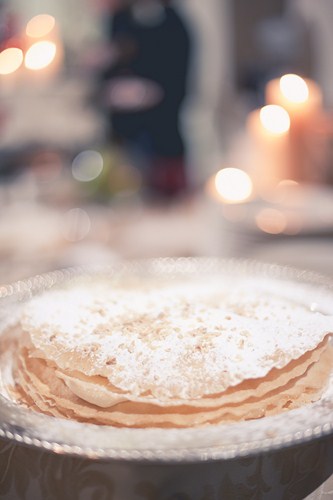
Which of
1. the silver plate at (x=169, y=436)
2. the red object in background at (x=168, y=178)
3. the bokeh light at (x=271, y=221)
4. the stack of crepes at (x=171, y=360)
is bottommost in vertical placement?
the silver plate at (x=169, y=436)

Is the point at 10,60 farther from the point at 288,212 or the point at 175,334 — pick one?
the point at 175,334

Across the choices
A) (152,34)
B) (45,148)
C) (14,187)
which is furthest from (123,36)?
(14,187)

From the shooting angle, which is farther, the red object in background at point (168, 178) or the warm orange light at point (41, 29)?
the red object in background at point (168, 178)

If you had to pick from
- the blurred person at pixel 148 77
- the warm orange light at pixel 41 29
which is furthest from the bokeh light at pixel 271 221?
the blurred person at pixel 148 77

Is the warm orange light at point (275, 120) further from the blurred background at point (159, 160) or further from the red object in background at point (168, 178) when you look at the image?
the red object in background at point (168, 178)

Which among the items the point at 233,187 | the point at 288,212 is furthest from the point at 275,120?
the point at 288,212

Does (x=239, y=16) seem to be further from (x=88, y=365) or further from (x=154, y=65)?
(x=88, y=365)

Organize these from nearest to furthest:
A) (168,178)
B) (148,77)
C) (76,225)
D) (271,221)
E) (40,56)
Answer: (271,221) < (40,56) < (76,225) < (168,178) < (148,77)
